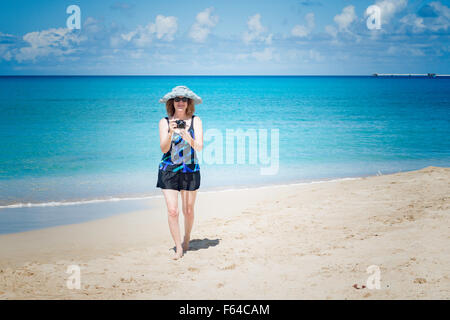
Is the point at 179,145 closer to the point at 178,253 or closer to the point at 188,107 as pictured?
the point at 188,107

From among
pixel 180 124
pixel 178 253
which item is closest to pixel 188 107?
pixel 180 124

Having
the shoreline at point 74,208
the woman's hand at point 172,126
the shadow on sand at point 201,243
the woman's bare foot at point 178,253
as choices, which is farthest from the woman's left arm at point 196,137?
the shoreline at point 74,208

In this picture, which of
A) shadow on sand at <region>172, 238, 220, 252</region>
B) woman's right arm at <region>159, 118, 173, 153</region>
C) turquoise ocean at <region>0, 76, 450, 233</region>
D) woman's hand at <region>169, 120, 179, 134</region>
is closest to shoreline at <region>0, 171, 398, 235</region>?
turquoise ocean at <region>0, 76, 450, 233</region>

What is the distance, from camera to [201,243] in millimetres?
5965

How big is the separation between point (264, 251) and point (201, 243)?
3.53 feet

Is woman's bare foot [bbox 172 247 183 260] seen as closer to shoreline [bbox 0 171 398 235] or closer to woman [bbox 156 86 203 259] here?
woman [bbox 156 86 203 259]

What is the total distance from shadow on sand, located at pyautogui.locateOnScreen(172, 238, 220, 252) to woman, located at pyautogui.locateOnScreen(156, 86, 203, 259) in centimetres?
73

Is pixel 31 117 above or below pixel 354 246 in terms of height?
above

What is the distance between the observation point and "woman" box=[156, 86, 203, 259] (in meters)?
4.77

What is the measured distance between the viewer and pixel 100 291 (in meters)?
4.26

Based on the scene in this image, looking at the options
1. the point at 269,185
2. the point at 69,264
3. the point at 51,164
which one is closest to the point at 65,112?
the point at 51,164

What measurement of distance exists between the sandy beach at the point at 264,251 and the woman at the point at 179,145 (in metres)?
0.90
